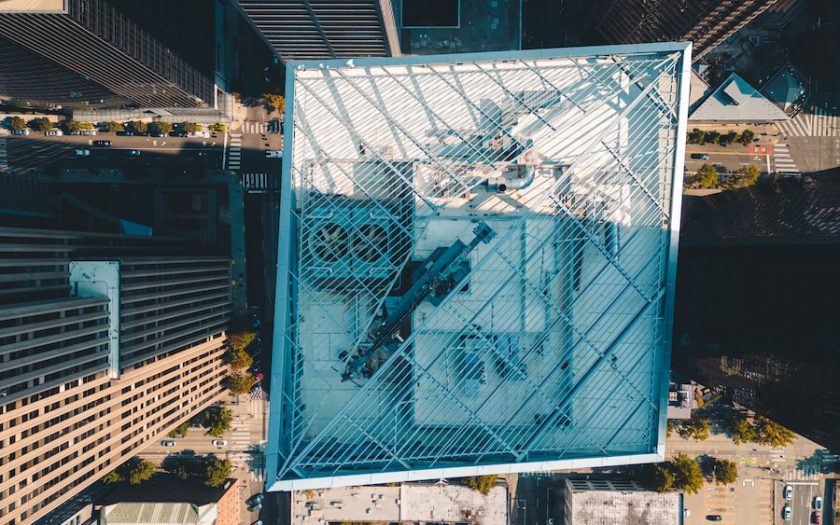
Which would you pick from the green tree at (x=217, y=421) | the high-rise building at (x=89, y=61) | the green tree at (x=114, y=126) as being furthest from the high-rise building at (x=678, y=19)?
the green tree at (x=217, y=421)

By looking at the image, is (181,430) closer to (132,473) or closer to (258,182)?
(132,473)

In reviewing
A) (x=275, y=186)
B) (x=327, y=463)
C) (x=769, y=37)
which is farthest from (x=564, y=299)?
(x=769, y=37)

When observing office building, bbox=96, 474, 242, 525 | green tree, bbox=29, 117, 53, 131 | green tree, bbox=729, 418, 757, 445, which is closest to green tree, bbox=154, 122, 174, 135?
green tree, bbox=29, 117, 53, 131

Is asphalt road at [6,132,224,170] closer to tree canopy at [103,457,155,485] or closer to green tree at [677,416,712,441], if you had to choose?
tree canopy at [103,457,155,485]

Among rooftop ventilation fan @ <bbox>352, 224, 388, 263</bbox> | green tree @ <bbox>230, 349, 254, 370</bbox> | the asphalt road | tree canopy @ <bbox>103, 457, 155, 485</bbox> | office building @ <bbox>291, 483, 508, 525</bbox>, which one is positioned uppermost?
the asphalt road

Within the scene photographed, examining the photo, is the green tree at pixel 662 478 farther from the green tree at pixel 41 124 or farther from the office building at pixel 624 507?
the green tree at pixel 41 124

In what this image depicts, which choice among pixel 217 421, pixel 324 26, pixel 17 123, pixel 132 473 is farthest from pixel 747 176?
pixel 17 123

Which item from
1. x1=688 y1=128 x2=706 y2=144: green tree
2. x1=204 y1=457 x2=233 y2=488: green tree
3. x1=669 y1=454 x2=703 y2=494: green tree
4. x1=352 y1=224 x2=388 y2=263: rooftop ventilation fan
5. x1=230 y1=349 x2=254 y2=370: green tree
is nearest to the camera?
x1=352 y1=224 x2=388 y2=263: rooftop ventilation fan
